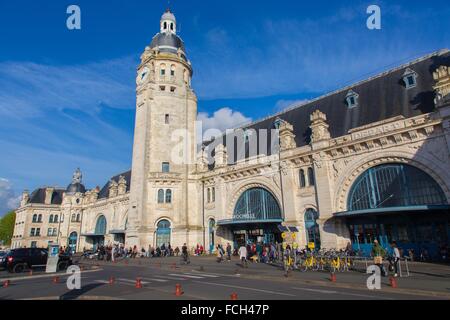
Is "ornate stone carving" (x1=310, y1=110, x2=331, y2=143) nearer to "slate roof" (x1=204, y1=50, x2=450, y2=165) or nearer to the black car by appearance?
"slate roof" (x1=204, y1=50, x2=450, y2=165)

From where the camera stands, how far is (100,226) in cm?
5638

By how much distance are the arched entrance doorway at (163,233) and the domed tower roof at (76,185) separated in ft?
126

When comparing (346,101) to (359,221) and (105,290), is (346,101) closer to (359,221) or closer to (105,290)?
(359,221)

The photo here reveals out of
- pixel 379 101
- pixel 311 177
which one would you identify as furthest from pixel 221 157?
pixel 379 101

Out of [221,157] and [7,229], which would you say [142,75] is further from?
Result: [7,229]

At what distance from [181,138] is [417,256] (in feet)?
94.0

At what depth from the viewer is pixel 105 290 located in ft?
39.6

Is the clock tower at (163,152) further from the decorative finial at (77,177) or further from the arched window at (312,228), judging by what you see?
the decorative finial at (77,177)

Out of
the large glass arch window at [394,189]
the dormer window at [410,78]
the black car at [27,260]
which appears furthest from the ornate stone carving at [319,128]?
the black car at [27,260]

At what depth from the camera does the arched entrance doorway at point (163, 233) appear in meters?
37.2

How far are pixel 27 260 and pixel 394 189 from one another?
27.6 meters

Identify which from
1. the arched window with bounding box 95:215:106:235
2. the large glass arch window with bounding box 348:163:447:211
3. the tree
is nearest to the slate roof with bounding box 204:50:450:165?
the large glass arch window with bounding box 348:163:447:211
